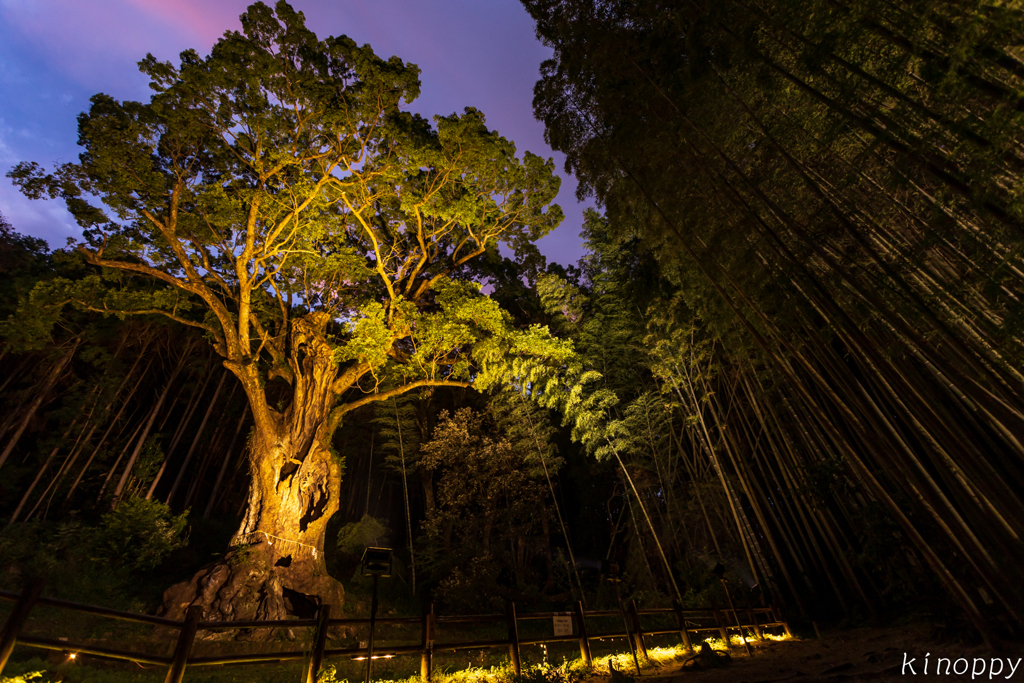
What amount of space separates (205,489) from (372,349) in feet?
42.6

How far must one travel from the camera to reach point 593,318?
8.55 meters

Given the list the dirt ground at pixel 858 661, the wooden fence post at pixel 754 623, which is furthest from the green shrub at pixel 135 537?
the wooden fence post at pixel 754 623

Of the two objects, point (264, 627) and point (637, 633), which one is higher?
point (264, 627)

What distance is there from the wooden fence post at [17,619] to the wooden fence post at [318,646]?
1.48 metres

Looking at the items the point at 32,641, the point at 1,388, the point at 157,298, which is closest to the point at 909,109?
the point at 32,641

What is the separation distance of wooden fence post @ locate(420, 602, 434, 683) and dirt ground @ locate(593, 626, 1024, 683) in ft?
5.13

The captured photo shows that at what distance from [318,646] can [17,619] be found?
161cm

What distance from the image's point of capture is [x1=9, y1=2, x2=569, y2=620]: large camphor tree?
5480 millimetres

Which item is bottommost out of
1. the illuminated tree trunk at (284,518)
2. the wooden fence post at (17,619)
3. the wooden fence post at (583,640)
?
the wooden fence post at (583,640)

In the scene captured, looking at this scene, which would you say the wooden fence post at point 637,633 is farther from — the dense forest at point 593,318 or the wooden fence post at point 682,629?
the dense forest at point 593,318

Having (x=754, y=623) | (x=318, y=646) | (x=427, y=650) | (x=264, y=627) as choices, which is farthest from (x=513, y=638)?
(x=754, y=623)

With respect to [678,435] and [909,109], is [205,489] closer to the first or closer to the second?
[678,435]

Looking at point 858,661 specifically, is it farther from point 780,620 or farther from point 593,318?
point 593,318

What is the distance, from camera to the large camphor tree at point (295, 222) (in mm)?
5480
